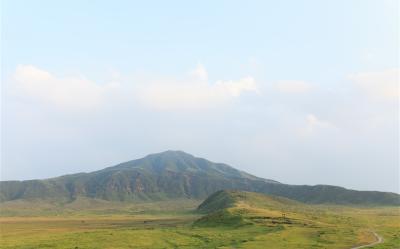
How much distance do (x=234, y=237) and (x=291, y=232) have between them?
1433 cm

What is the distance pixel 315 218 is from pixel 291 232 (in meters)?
35.6

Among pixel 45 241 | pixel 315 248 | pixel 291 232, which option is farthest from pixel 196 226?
pixel 315 248

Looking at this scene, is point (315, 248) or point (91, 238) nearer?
point (315, 248)

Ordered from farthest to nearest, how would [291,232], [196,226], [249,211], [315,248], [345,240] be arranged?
[249,211] < [196,226] < [291,232] < [345,240] < [315,248]

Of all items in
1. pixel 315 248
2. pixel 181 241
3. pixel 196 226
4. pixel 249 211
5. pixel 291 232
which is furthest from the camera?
pixel 249 211

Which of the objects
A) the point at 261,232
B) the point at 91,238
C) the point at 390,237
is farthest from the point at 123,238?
the point at 390,237

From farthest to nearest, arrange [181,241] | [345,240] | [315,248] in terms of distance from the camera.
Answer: [181,241] → [345,240] → [315,248]

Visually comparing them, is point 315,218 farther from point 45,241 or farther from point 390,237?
point 45,241

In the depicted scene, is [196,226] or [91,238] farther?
[196,226]

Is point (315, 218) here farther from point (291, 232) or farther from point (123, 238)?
point (123, 238)

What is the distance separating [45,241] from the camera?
101 meters

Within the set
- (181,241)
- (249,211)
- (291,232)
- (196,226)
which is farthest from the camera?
(249,211)

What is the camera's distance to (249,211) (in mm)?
Result: 149125

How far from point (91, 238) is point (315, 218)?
225 feet
